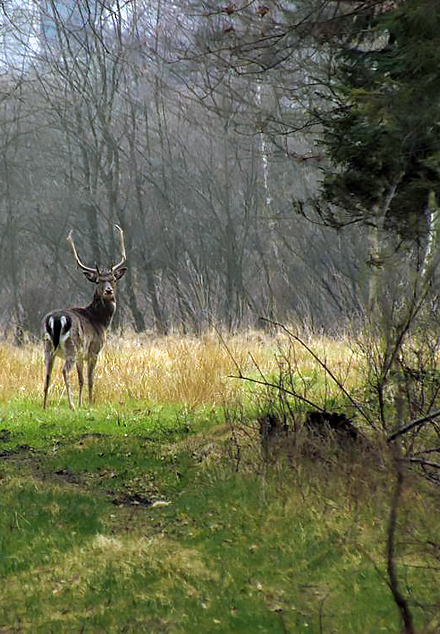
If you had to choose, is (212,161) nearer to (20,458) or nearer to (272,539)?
(20,458)

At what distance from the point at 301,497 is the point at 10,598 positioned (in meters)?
2.24

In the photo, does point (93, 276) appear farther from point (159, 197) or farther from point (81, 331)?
point (159, 197)

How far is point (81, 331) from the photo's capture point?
11.0 m

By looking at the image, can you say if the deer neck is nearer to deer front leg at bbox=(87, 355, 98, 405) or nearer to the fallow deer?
the fallow deer

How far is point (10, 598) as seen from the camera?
5.12 metres

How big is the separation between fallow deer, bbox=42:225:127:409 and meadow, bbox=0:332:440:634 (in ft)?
5.44

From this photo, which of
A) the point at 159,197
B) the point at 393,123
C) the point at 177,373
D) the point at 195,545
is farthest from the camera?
the point at 159,197

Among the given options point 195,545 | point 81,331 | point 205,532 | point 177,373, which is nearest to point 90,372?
point 81,331

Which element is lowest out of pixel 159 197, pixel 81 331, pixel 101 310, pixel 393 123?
pixel 81 331

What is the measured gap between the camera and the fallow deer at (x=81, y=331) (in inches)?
420

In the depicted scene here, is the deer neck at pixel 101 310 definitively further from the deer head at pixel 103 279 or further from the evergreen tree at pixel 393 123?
the evergreen tree at pixel 393 123

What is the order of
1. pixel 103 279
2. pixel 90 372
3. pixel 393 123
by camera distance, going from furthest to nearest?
pixel 103 279 < pixel 90 372 < pixel 393 123

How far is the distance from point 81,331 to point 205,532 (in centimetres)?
543

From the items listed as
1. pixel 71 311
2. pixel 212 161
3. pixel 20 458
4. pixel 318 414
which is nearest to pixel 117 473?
pixel 20 458
